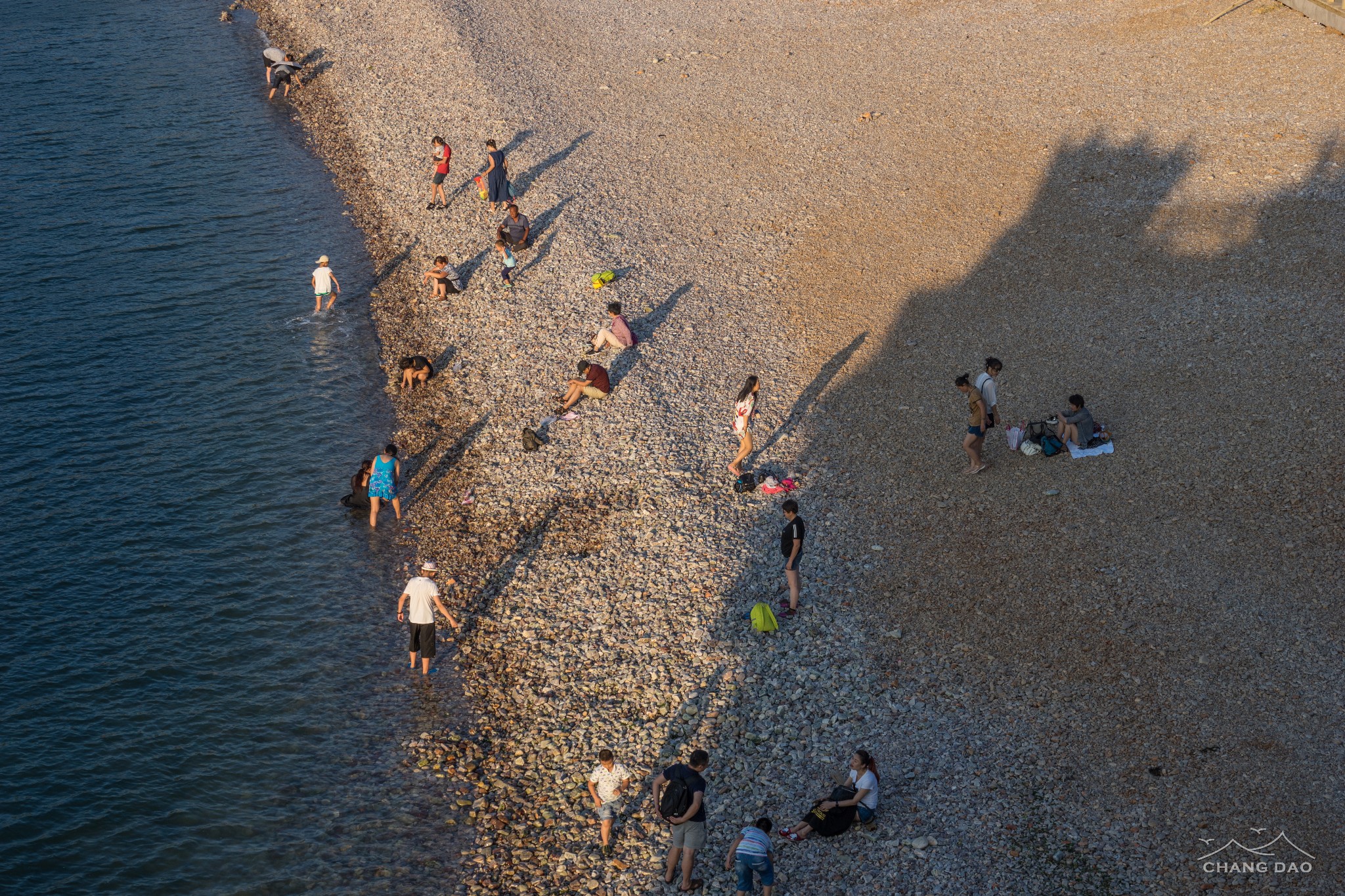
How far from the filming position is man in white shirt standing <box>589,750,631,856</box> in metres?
13.1

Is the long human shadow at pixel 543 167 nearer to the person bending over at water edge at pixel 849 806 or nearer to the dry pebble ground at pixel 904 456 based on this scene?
the dry pebble ground at pixel 904 456

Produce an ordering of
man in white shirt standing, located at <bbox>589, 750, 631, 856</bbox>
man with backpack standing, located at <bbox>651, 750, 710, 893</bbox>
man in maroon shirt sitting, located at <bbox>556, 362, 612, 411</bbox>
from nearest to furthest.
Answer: man with backpack standing, located at <bbox>651, 750, 710, 893</bbox> → man in white shirt standing, located at <bbox>589, 750, 631, 856</bbox> → man in maroon shirt sitting, located at <bbox>556, 362, 612, 411</bbox>

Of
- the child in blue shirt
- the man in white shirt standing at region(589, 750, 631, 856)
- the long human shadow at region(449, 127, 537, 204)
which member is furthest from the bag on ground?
the long human shadow at region(449, 127, 537, 204)

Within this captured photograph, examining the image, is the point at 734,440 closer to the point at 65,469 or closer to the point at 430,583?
the point at 430,583

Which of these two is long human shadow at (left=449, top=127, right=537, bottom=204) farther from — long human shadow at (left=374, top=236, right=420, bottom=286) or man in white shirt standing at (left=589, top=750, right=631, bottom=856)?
man in white shirt standing at (left=589, top=750, right=631, bottom=856)

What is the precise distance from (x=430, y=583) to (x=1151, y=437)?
12.5 meters

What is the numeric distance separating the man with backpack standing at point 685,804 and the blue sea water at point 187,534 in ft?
13.4

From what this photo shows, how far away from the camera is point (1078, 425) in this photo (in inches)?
698

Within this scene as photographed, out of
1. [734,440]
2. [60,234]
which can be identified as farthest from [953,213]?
[60,234]

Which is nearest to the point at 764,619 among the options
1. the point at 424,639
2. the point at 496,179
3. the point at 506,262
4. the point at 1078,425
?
the point at 424,639

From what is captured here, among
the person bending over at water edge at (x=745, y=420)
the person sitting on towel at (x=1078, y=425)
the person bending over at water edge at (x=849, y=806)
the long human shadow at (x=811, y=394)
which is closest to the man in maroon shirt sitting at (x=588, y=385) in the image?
the person bending over at water edge at (x=745, y=420)

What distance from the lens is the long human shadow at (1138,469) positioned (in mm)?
13523

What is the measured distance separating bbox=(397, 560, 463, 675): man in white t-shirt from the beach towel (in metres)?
10.8

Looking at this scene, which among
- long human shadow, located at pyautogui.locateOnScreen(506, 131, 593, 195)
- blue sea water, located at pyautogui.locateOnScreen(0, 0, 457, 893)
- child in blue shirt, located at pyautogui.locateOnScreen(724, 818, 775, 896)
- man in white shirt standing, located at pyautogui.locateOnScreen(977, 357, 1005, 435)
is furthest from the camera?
long human shadow, located at pyautogui.locateOnScreen(506, 131, 593, 195)
